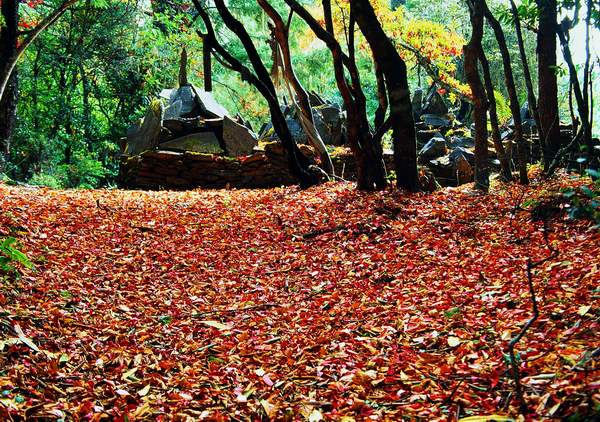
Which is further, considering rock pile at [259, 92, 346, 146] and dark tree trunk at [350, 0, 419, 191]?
rock pile at [259, 92, 346, 146]

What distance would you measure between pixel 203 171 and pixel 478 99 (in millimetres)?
4587

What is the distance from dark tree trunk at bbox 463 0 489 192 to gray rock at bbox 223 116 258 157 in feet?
13.5

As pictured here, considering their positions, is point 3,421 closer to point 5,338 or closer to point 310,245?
point 5,338

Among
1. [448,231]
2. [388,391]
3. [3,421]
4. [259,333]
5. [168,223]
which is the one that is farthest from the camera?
[168,223]

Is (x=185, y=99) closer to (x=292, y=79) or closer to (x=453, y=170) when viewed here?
(x=292, y=79)

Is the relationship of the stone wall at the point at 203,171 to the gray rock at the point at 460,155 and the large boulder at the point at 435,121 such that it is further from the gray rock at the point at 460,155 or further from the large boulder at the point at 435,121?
the large boulder at the point at 435,121

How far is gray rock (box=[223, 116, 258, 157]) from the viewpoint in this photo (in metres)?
9.84

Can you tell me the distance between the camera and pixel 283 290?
14.8ft

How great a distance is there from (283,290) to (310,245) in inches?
41.9

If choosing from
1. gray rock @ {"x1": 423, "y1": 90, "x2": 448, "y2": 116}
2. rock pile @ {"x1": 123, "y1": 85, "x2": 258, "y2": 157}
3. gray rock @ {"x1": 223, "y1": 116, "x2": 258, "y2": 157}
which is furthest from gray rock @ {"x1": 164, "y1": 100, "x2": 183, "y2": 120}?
gray rock @ {"x1": 423, "y1": 90, "x2": 448, "y2": 116}

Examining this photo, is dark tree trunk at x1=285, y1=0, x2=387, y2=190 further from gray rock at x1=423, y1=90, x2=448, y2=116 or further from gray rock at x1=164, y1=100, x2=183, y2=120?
gray rock at x1=423, y1=90, x2=448, y2=116

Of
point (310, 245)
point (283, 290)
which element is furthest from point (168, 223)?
point (283, 290)

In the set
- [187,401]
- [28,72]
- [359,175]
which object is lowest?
[187,401]

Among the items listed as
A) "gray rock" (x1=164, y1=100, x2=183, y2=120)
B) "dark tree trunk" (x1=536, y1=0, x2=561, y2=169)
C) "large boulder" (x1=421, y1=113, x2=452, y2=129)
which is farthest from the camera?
"large boulder" (x1=421, y1=113, x2=452, y2=129)
